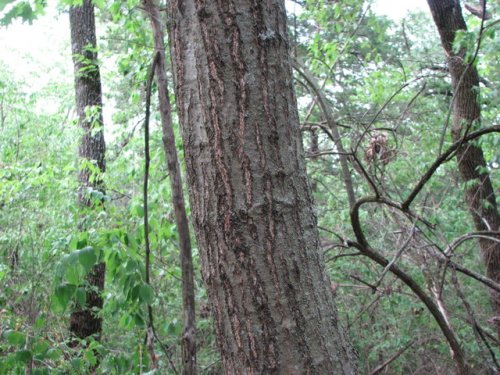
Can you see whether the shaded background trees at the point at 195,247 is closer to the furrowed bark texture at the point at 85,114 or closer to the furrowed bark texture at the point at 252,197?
the furrowed bark texture at the point at 85,114

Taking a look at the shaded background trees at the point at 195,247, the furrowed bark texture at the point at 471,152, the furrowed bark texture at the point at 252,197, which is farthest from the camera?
the furrowed bark texture at the point at 471,152

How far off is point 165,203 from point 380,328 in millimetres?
4268

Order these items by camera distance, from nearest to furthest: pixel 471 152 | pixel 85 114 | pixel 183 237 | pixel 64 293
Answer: pixel 183 237 → pixel 64 293 → pixel 85 114 → pixel 471 152

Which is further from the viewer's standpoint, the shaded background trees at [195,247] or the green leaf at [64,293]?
the shaded background trees at [195,247]

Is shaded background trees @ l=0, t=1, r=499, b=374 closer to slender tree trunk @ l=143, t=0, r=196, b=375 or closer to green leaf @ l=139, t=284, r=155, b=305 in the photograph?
green leaf @ l=139, t=284, r=155, b=305

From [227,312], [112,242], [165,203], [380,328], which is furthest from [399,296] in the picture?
[227,312]

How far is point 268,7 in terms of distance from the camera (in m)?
1.18

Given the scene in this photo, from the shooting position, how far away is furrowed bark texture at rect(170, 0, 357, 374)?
3.49 feet

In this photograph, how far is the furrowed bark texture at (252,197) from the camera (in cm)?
106

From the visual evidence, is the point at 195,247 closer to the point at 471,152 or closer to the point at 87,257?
the point at 87,257

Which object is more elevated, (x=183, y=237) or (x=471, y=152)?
(x=471, y=152)

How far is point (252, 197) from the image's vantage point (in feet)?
3.58

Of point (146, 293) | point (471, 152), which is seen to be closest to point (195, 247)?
point (146, 293)

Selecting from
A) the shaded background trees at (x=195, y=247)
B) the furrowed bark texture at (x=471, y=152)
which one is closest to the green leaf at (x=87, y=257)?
the shaded background trees at (x=195, y=247)
